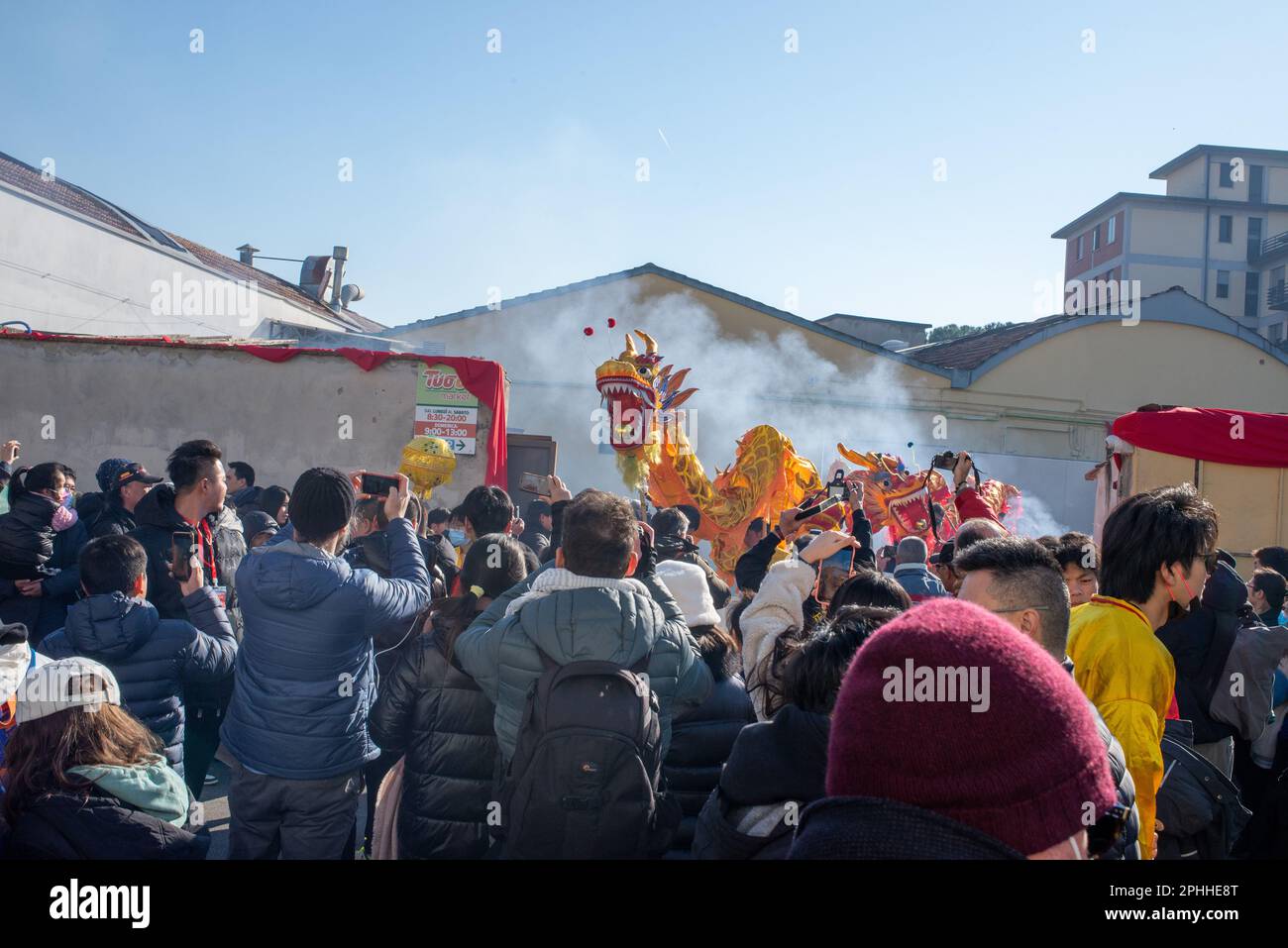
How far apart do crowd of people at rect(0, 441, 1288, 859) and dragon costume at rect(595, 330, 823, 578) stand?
4.34 meters

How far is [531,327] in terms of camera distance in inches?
712

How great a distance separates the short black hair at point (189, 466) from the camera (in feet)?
13.6

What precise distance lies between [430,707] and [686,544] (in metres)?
2.16

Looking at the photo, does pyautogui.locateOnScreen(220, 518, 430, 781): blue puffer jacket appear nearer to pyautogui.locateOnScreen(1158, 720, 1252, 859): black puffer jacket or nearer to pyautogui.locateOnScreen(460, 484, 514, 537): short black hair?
pyautogui.locateOnScreen(460, 484, 514, 537): short black hair

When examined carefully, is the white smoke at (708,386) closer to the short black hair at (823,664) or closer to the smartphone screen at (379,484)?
the smartphone screen at (379,484)

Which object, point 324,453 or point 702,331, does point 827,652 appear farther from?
point 702,331

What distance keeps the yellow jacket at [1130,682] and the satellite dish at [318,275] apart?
2726cm

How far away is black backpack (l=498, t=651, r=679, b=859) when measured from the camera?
9.11 ft

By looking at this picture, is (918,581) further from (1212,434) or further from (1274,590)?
(1212,434)

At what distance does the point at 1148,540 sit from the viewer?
2.87 m

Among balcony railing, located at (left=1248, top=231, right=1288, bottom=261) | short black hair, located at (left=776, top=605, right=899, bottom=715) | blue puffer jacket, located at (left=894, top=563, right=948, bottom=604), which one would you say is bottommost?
blue puffer jacket, located at (left=894, top=563, right=948, bottom=604)

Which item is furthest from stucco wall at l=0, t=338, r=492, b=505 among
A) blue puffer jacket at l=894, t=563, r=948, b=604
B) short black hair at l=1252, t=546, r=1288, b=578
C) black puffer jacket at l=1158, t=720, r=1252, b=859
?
black puffer jacket at l=1158, t=720, r=1252, b=859

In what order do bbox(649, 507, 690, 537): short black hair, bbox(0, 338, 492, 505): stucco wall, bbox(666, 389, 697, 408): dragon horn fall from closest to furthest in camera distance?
bbox(649, 507, 690, 537): short black hair → bbox(666, 389, 697, 408): dragon horn → bbox(0, 338, 492, 505): stucco wall
